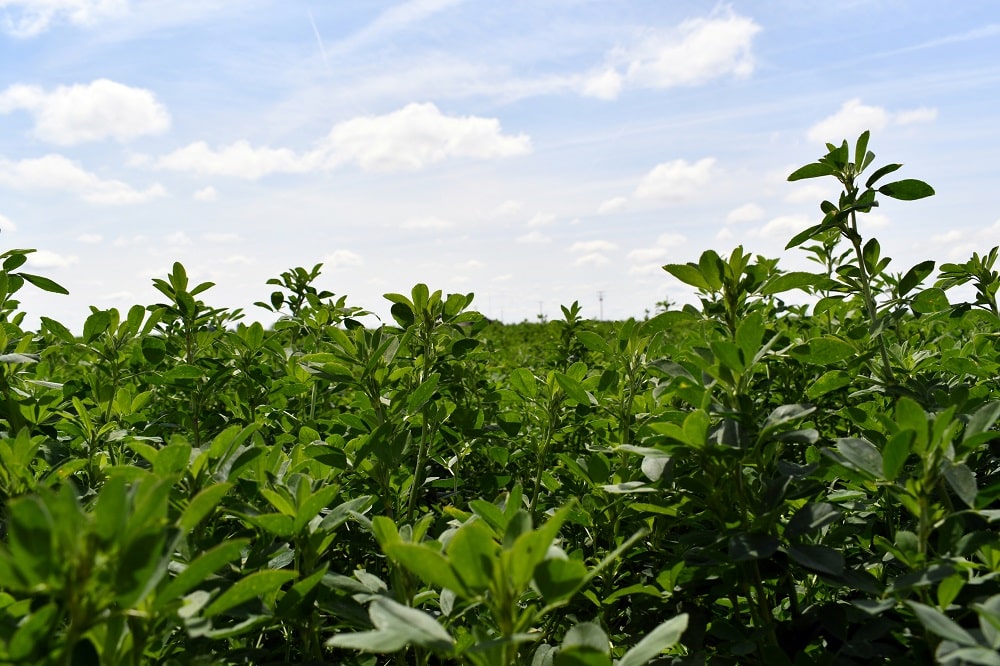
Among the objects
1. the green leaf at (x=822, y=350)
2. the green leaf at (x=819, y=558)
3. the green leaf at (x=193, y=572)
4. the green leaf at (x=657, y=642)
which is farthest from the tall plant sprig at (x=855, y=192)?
the green leaf at (x=193, y=572)

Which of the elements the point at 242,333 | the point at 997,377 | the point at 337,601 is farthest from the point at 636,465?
the point at 242,333

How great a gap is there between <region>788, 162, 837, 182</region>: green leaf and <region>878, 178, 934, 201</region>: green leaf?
0.14 m

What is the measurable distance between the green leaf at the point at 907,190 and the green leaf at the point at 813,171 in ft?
0.47

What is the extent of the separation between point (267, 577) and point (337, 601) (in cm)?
26

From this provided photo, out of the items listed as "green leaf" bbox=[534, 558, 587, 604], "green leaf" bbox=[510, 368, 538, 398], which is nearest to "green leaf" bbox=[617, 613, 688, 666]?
"green leaf" bbox=[534, 558, 587, 604]

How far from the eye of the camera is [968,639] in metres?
0.94

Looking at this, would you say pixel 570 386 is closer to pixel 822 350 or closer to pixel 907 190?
pixel 822 350

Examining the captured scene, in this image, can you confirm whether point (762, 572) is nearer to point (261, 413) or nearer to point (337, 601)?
point (337, 601)

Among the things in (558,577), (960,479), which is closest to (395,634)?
(558,577)

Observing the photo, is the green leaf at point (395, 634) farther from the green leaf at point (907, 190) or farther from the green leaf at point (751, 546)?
the green leaf at point (907, 190)

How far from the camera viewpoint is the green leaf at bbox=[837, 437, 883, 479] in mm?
1312

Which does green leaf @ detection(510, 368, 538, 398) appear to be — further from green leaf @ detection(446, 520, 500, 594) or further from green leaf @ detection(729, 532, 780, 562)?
green leaf @ detection(446, 520, 500, 594)

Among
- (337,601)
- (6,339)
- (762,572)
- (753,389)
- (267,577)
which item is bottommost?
(762,572)

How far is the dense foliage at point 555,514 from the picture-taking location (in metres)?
0.96
